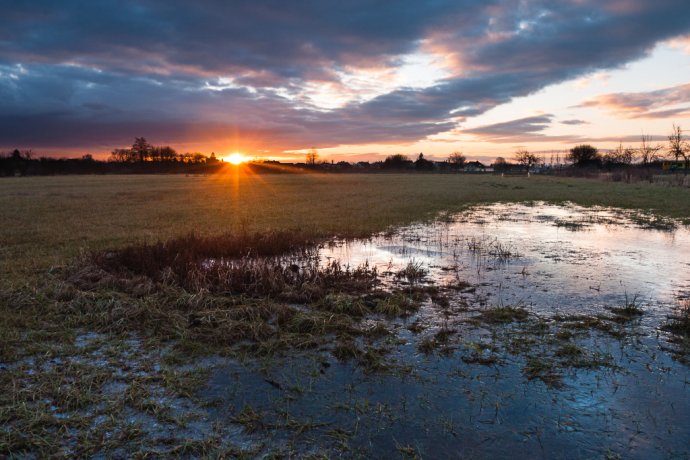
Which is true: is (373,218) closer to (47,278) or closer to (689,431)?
→ (47,278)

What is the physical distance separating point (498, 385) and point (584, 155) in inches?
6590

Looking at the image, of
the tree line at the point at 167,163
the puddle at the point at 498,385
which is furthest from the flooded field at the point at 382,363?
the tree line at the point at 167,163

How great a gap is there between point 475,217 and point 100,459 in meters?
23.9

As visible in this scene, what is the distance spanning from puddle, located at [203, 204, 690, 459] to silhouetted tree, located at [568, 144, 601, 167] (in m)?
155

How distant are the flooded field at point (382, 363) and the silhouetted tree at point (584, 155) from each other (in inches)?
6043

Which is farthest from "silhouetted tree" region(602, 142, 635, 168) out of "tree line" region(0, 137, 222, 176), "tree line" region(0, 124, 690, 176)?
"tree line" region(0, 137, 222, 176)

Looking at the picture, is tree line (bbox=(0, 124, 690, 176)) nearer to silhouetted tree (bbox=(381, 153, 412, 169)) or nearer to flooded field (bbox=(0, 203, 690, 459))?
silhouetted tree (bbox=(381, 153, 412, 169))

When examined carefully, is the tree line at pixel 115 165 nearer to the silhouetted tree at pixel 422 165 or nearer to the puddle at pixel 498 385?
the silhouetted tree at pixel 422 165

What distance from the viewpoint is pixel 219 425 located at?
16.6 ft

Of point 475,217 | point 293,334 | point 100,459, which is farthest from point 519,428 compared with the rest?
point 475,217

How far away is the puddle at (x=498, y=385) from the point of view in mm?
4797

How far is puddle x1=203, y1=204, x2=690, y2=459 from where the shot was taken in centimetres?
480

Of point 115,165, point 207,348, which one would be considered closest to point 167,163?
point 115,165

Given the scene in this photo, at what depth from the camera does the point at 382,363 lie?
21.7 ft
